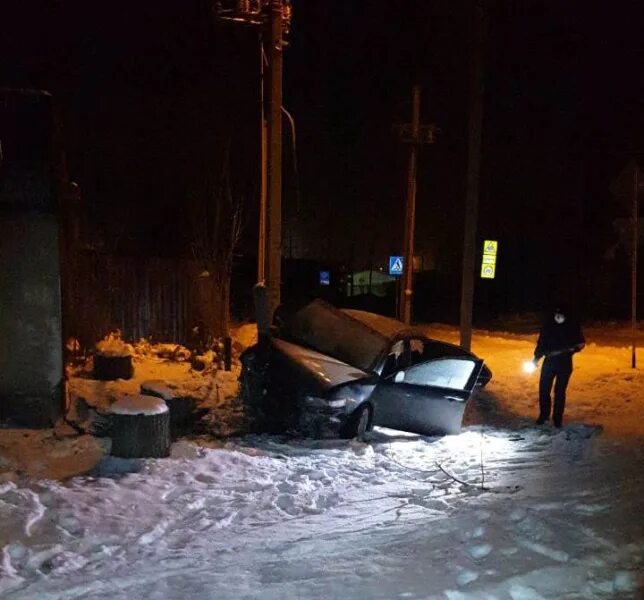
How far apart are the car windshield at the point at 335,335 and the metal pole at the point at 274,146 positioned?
1672 millimetres

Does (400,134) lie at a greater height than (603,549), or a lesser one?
greater

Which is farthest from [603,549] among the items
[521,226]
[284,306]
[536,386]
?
[521,226]

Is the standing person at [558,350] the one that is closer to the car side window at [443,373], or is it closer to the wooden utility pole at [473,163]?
the car side window at [443,373]

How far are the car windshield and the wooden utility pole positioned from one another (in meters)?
2.72

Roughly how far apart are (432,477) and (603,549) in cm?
247

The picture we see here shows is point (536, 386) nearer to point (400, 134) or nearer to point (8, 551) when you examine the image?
point (400, 134)

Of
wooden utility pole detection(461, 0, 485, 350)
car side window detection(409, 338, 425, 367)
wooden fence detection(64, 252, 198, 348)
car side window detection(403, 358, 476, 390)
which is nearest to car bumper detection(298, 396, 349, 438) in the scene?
car side window detection(403, 358, 476, 390)

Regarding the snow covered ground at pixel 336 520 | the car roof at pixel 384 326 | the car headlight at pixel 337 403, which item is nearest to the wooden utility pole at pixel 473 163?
the car roof at pixel 384 326

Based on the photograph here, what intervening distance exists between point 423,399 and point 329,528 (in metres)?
3.54

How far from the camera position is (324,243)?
158 ft

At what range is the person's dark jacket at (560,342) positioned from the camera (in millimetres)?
9141

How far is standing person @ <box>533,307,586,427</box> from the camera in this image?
360 inches

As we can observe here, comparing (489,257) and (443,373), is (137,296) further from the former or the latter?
(443,373)

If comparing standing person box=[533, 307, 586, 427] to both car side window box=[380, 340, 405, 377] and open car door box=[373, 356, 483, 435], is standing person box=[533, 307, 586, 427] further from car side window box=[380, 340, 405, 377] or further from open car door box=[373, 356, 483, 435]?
car side window box=[380, 340, 405, 377]
